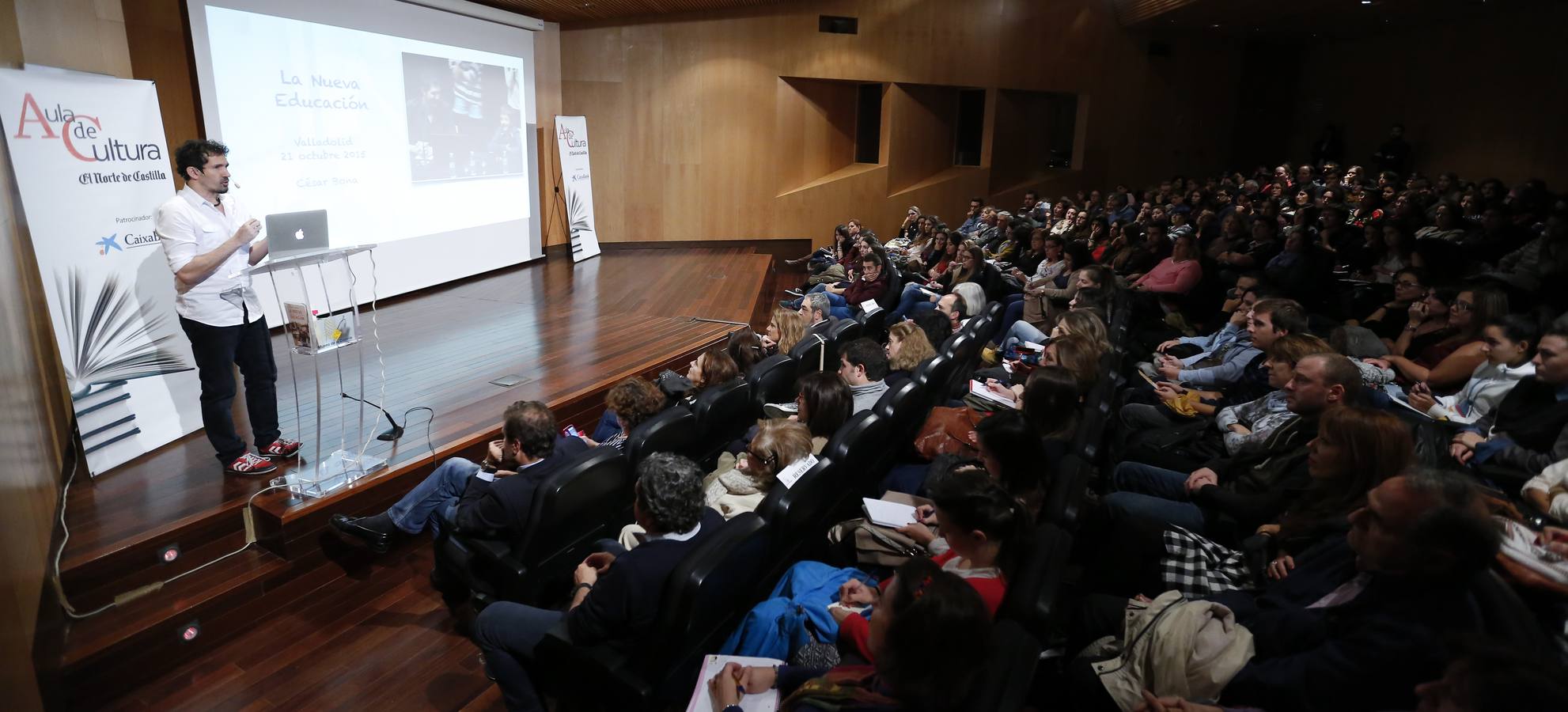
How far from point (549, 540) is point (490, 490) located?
0.84 ft

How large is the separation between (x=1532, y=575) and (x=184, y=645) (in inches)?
147

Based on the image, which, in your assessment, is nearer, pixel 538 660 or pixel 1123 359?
pixel 538 660

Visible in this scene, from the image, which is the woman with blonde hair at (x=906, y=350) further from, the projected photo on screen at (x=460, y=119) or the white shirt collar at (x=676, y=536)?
the projected photo on screen at (x=460, y=119)

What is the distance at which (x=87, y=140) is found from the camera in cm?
309

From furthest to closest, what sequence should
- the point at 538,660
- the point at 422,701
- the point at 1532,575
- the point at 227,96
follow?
1. the point at 227,96
2. the point at 422,701
3. the point at 538,660
4. the point at 1532,575

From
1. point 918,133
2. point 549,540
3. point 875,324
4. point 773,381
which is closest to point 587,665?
point 549,540

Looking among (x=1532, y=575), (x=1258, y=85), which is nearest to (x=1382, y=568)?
(x=1532, y=575)

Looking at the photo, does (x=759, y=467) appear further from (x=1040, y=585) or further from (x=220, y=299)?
(x=220, y=299)

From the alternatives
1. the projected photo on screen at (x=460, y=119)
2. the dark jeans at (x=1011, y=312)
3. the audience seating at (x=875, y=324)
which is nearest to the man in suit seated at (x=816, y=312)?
the audience seating at (x=875, y=324)

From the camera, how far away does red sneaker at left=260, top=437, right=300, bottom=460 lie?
11.1 feet

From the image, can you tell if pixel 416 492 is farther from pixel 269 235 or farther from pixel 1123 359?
pixel 1123 359

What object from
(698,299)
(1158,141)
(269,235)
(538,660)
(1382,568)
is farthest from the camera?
(1158,141)

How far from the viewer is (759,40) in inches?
436

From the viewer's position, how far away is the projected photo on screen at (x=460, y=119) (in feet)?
23.2
